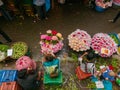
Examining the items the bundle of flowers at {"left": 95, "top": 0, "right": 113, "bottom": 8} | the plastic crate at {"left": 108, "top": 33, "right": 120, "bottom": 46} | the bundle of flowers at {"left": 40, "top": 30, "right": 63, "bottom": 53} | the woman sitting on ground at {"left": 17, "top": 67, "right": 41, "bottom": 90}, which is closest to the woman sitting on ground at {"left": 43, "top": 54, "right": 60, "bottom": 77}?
the woman sitting on ground at {"left": 17, "top": 67, "right": 41, "bottom": 90}

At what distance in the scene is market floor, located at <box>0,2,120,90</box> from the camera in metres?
7.21

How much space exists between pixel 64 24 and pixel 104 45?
1959mm

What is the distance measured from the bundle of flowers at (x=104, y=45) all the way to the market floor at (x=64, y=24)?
796 mm

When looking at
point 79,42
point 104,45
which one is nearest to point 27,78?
point 79,42

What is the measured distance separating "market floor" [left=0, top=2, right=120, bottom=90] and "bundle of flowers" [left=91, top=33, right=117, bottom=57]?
80 cm

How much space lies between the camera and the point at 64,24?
7.55 metres

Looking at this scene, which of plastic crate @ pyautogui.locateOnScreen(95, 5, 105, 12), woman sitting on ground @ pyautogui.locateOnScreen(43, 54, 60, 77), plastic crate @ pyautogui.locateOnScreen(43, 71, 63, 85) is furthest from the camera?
plastic crate @ pyautogui.locateOnScreen(95, 5, 105, 12)

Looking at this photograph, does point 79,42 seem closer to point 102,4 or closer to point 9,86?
point 102,4

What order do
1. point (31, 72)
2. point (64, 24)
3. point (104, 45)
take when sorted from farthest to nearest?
point (64, 24), point (104, 45), point (31, 72)

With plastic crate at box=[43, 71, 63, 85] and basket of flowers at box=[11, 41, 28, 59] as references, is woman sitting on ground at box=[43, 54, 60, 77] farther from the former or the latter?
basket of flowers at box=[11, 41, 28, 59]

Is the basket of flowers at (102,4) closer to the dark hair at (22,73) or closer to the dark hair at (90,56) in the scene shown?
the dark hair at (90,56)

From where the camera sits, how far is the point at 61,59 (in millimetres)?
6480

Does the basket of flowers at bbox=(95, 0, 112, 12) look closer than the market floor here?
No

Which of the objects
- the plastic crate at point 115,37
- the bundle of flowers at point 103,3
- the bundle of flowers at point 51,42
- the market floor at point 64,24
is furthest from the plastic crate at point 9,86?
the bundle of flowers at point 103,3
